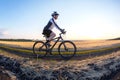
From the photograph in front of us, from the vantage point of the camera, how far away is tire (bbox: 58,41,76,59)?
2011cm

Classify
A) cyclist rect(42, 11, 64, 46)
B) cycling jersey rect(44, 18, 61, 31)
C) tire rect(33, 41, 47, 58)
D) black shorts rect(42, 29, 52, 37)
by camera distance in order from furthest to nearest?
tire rect(33, 41, 47, 58) < black shorts rect(42, 29, 52, 37) < cycling jersey rect(44, 18, 61, 31) < cyclist rect(42, 11, 64, 46)

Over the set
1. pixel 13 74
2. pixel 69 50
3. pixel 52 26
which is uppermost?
pixel 52 26

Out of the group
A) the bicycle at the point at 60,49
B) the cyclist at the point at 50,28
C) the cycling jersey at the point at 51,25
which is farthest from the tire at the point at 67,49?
the cycling jersey at the point at 51,25

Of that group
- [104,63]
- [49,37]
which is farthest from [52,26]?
[104,63]

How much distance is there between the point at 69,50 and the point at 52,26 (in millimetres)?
1890

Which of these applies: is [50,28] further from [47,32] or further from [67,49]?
[67,49]

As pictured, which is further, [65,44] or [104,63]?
[65,44]

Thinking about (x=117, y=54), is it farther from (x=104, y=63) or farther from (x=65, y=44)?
(x=65, y=44)

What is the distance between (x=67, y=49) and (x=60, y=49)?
28.5 inches

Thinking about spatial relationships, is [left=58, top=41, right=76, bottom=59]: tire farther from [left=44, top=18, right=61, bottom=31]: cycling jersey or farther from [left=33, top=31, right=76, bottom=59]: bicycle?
[left=44, top=18, right=61, bottom=31]: cycling jersey

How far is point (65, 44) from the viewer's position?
2028cm

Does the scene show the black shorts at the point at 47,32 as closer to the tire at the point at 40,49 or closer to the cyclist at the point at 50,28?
the cyclist at the point at 50,28

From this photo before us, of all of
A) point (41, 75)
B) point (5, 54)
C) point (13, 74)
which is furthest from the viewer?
point (5, 54)

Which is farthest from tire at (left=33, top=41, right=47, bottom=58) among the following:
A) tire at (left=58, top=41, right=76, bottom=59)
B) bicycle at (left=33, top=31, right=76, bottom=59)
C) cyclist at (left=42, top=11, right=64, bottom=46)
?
tire at (left=58, top=41, right=76, bottom=59)
